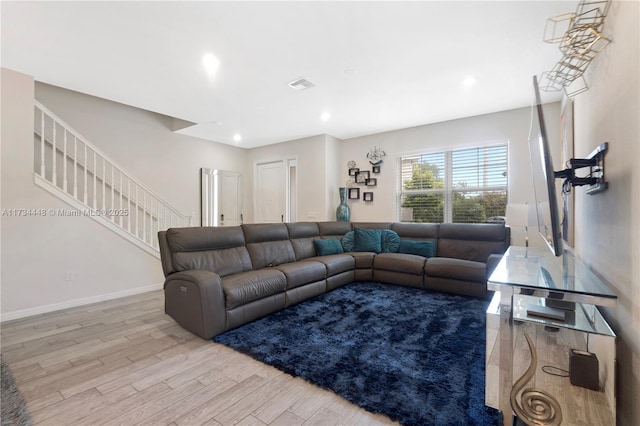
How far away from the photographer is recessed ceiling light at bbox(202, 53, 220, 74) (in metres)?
2.68

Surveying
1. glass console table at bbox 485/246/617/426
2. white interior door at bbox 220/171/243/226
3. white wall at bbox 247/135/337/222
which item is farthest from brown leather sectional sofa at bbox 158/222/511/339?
white interior door at bbox 220/171/243/226

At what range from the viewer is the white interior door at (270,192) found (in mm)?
6172

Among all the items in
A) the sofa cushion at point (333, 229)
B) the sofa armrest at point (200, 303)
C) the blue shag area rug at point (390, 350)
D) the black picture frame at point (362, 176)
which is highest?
the black picture frame at point (362, 176)

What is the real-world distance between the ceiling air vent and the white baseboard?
358 centimetres

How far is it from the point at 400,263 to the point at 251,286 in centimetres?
222

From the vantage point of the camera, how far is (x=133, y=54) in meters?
2.65

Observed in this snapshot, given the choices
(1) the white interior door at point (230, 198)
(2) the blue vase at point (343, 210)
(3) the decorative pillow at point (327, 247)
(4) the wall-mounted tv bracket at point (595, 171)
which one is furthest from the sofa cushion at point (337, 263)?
(1) the white interior door at point (230, 198)

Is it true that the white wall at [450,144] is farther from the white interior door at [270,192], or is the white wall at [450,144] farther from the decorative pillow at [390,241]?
the white interior door at [270,192]

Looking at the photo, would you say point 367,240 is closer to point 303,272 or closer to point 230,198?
point 303,272

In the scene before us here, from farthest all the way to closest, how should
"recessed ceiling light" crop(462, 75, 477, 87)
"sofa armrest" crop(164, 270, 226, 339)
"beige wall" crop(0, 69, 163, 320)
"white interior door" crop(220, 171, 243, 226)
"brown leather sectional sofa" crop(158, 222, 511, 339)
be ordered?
"white interior door" crop(220, 171, 243, 226), "recessed ceiling light" crop(462, 75, 477, 87), "beige wall" crop(0, 69, 163, 320), "brown leather sectional sofa" crop(158, 222, 511, 339), "sofa armrest" crop(164, 270, 226, 339)

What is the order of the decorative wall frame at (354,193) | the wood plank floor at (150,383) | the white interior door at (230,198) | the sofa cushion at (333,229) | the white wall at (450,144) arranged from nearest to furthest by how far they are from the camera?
the wood plank floor at (150,383) → the white wall at (450,144) → the sofa cushion at (333,229) → the decorative wall frame at (354,193) → the white interior door at (230,198)

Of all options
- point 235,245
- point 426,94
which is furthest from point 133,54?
point 426,94

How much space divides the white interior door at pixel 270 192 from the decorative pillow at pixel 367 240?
6.93ft

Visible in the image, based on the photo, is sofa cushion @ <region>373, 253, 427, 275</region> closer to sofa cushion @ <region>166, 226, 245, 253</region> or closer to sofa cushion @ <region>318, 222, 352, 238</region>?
sofa cushion @ <region>318, 222, 352, 238</region>
